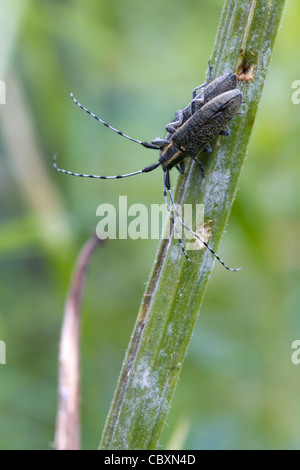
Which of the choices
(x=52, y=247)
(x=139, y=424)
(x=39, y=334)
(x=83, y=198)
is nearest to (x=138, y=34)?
(x=83, y=198)

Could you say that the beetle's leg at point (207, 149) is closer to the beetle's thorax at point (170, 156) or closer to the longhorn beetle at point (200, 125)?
the longhorn beetle at point (200, 125)

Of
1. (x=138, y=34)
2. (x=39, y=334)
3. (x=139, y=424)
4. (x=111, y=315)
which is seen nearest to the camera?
(x=139, y=424)

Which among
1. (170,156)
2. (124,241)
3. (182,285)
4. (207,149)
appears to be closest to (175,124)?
(170,156)

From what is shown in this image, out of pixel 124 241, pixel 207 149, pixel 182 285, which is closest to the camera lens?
pixel 182 285

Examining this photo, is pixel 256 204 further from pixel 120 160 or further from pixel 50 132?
pixel 50 132

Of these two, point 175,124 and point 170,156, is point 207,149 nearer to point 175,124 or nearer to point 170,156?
point 170,156
